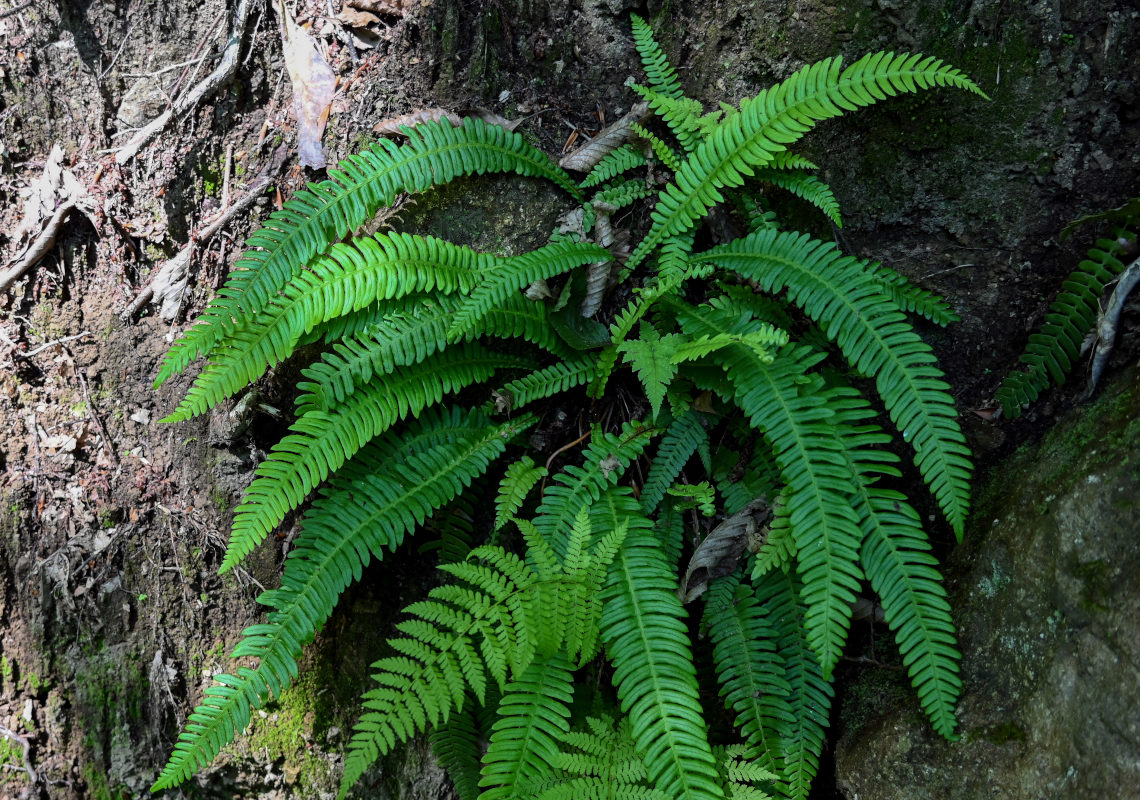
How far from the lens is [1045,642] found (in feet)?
7.20

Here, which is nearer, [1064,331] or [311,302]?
[1064,331]

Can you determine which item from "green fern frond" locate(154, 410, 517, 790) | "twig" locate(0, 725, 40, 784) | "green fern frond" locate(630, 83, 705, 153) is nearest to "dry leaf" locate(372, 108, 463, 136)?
"green fern frond" locate(630, 83, 705, 153)

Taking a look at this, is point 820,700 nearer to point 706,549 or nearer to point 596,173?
point 706,549

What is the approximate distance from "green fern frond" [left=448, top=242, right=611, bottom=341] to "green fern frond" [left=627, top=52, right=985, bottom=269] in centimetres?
36

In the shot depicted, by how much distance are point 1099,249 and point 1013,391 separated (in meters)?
0.58

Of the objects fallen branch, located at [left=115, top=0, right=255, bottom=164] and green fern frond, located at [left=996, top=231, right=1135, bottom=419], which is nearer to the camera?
green fern frond, located at [left=996, top=231, right=1135, bottom=419]

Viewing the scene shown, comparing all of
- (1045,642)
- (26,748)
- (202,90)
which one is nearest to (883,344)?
(1045,642)

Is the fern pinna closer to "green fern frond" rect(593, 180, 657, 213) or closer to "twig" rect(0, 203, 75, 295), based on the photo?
"green fern frond" rect(593, 180, 657, 213)

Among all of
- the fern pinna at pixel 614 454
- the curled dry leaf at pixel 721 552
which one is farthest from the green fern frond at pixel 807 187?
the curled dry leaf at pixel 721 552

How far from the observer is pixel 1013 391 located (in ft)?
8.77

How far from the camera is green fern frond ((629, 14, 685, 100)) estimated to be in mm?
3061

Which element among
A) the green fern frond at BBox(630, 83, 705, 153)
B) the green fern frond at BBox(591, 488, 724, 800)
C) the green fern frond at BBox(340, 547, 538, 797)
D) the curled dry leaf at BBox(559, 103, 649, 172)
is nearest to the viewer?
the green fern frond at BBox(591, 488, 724, 800)

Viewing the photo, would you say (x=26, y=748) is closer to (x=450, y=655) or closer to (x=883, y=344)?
(x=450, y=655)

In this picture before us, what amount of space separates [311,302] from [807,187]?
78.2 inches
